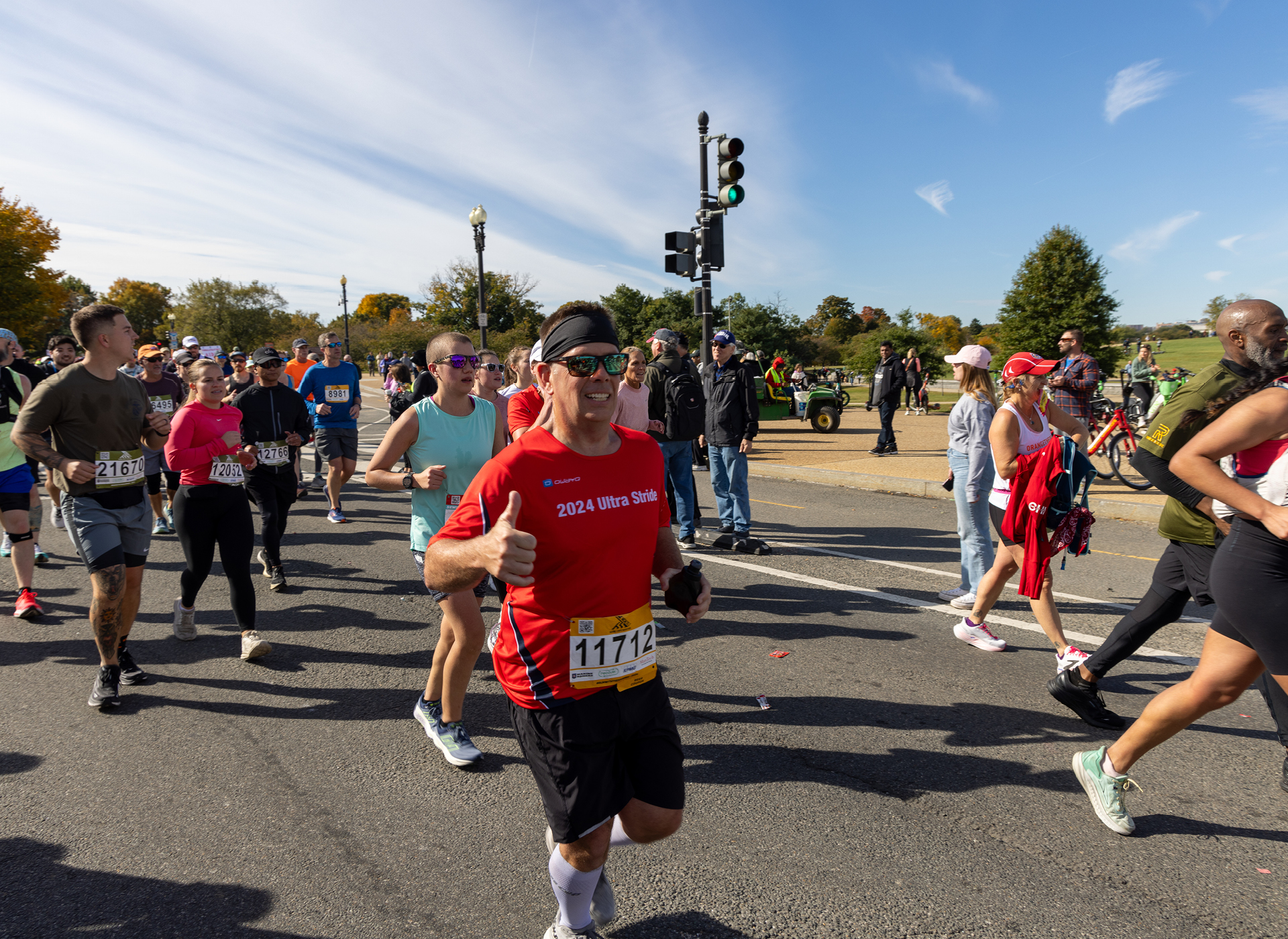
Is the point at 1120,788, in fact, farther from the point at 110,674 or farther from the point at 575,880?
the point at 110,674

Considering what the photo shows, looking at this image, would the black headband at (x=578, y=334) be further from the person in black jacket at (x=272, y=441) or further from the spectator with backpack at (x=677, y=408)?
the spectator with backpack at (x=677, y=408)

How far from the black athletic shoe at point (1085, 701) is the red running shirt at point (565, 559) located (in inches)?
112

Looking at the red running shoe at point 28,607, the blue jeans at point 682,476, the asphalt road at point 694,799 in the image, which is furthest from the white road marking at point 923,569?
the red running shoe at point 28,607

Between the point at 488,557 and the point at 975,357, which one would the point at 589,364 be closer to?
the point at 488,557

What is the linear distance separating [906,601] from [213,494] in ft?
16.7

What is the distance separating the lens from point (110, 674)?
170 inches

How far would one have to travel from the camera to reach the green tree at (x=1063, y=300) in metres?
33.0

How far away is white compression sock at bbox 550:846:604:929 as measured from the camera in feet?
7.23

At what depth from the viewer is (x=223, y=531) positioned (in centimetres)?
496

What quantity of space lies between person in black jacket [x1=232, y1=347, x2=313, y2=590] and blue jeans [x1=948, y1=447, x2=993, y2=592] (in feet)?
18.0

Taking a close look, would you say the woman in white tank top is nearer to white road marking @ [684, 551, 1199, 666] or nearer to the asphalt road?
the asphalt road

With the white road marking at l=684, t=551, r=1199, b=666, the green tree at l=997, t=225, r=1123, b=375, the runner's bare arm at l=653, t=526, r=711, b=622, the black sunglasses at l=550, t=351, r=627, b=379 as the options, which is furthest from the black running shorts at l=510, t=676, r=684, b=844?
the green tree at l=997, t=225, r=1123, b=375

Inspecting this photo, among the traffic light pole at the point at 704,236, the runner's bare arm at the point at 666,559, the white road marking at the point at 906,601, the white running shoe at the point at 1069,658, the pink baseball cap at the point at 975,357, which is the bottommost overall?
the white road marking at the point at 906,601

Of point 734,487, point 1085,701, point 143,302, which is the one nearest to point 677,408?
point 734,487
